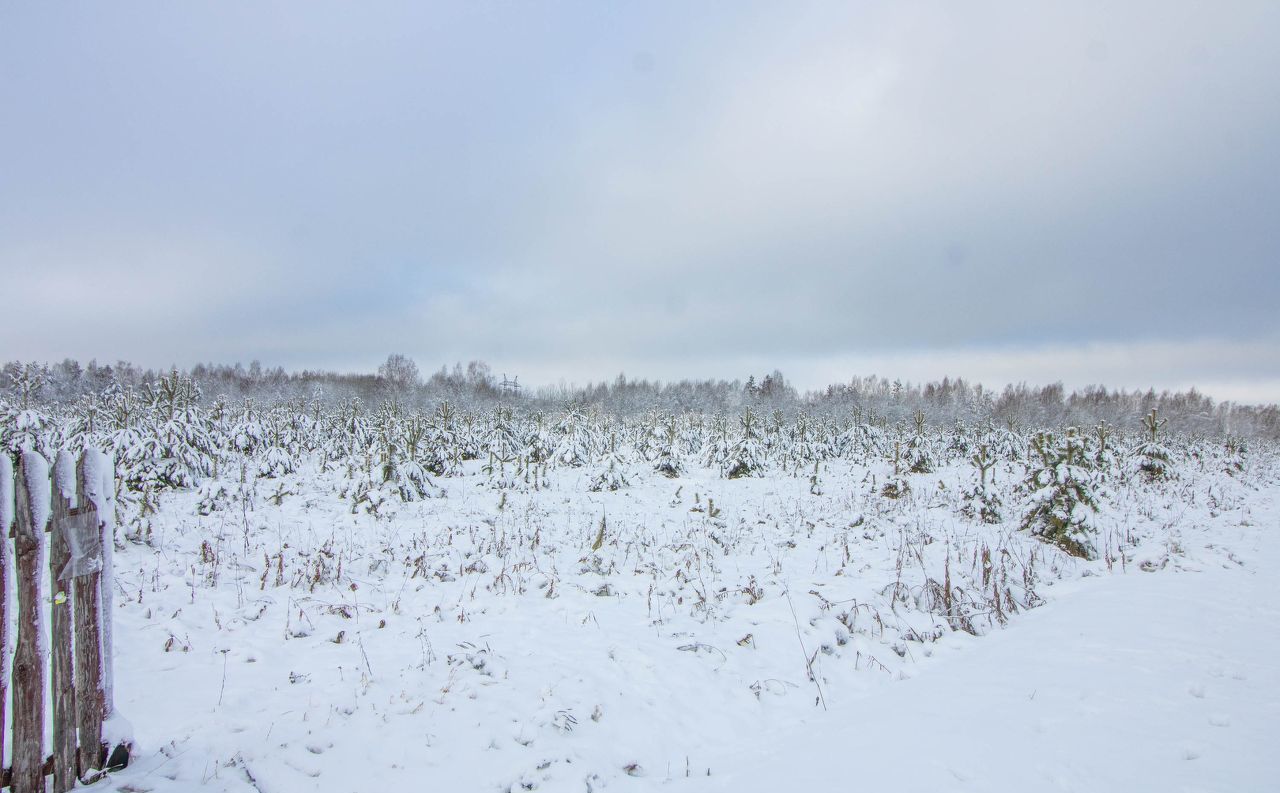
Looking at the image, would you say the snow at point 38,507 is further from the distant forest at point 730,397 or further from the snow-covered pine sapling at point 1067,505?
the distant forest at point 730,397

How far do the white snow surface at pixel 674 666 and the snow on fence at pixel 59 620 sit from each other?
34 cm

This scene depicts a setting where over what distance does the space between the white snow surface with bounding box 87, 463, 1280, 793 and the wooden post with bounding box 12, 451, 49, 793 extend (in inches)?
17.9

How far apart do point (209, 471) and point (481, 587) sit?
38.8 ft

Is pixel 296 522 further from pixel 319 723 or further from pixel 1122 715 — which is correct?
pixel 1122 715

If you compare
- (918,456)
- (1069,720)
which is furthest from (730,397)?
(1069,720)

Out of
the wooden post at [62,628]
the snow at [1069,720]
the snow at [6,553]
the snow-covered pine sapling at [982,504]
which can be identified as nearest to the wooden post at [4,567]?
the snow at [6,553]

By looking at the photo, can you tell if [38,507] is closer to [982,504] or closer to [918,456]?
[982,504]

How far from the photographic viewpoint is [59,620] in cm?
281

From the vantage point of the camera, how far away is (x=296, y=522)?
10328 millimetres

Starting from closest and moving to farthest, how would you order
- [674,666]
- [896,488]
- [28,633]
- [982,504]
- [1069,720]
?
[28,633], [1069,720], [674,666], [982,504], [896,488]

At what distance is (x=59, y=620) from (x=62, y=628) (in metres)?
0.06

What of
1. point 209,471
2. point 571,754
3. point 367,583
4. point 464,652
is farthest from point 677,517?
point 209,471

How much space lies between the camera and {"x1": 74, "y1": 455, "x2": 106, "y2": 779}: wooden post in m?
2.89

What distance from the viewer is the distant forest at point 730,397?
219 ft
